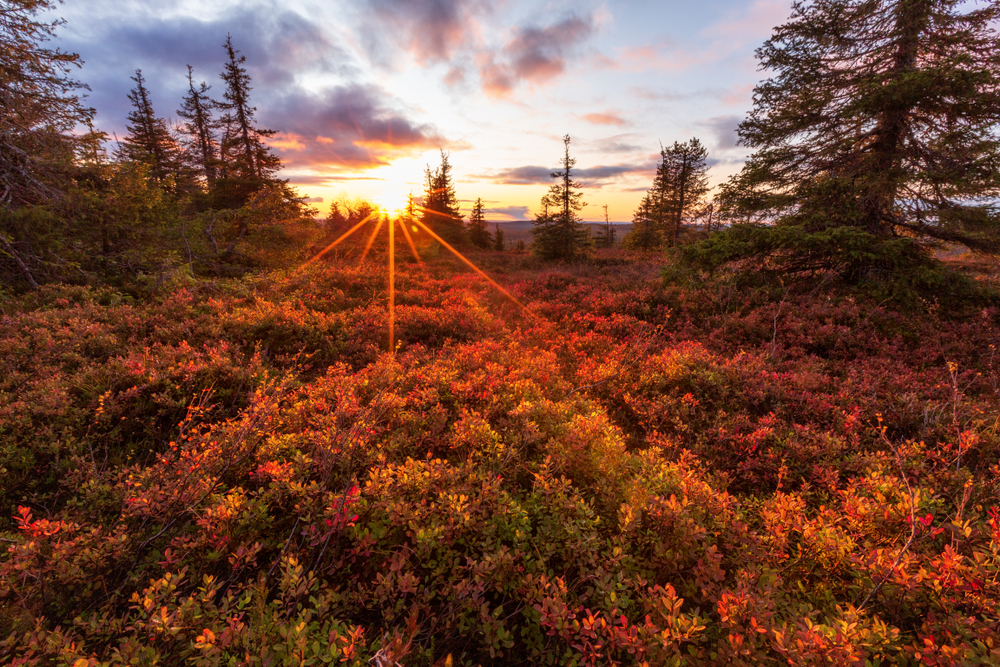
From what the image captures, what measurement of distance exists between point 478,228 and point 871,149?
32734 mm

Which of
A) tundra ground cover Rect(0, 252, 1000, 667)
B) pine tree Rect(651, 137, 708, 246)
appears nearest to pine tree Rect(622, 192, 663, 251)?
pine tree Rect(651, 137, 708, 246)

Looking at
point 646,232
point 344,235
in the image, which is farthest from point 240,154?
point 646,232

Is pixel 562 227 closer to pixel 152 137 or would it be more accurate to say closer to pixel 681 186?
pixel 681 186

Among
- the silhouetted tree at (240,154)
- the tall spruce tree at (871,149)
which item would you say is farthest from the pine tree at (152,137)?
the tall spruce tree at (871,149)

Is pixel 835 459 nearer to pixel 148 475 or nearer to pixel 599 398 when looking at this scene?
pixel 599 398

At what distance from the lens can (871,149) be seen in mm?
10492

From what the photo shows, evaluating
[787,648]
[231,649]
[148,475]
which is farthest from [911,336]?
[148,475]

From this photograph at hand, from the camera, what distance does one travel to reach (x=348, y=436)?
11.6 feet

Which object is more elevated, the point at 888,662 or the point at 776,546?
the point at 776,546

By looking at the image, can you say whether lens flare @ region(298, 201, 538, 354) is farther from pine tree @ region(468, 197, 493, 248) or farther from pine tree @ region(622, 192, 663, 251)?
pine tree @ region(622, 192, 663, 251)

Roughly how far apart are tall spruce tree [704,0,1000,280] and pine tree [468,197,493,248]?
29852mm

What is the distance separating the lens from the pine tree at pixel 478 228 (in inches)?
1559

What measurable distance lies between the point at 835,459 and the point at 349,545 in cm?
530

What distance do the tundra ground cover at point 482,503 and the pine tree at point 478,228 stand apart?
33627mm
